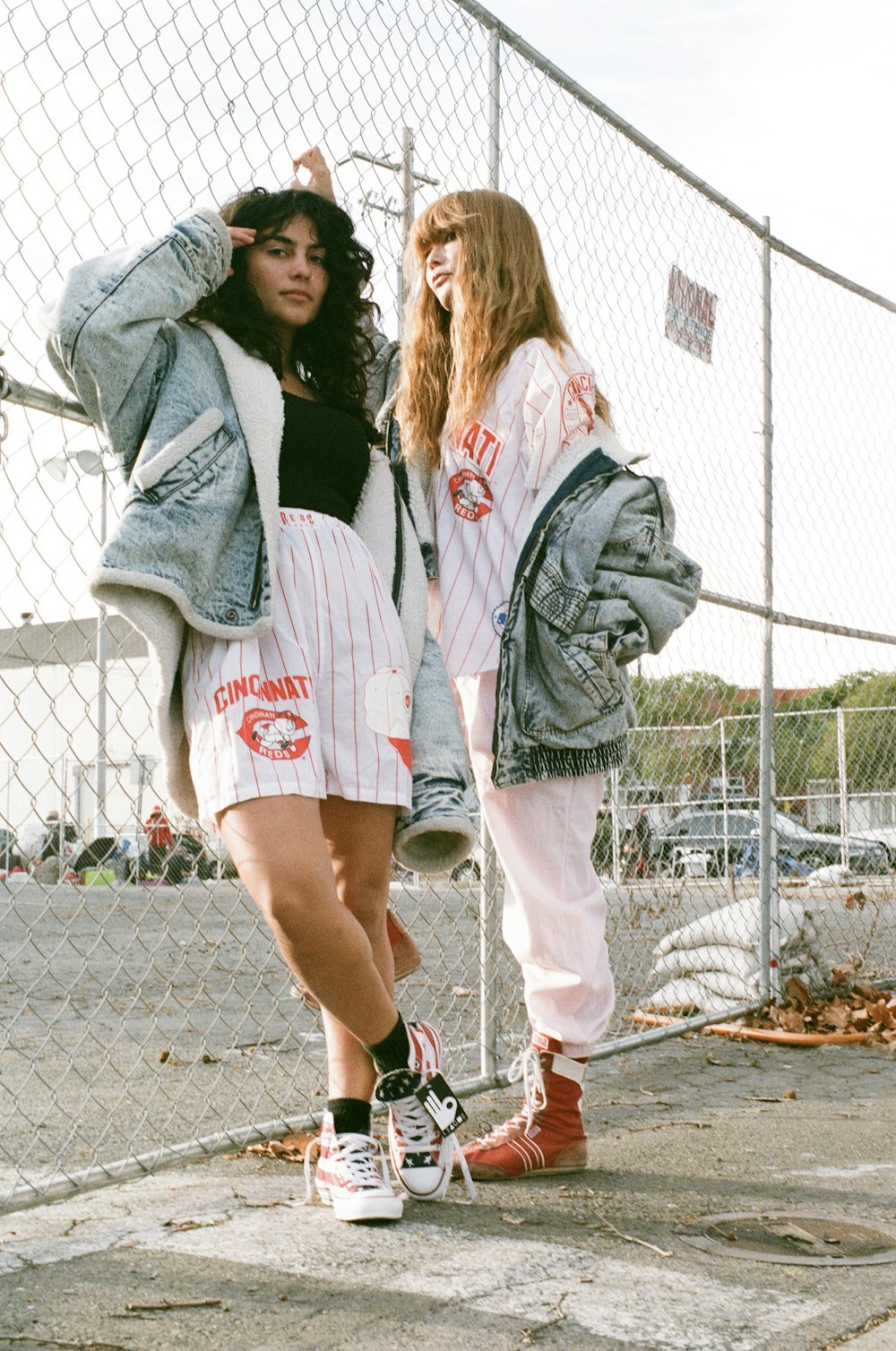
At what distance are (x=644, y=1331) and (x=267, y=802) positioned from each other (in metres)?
1.01

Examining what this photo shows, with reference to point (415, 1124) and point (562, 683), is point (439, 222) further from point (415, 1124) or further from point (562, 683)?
point (415, 1124)

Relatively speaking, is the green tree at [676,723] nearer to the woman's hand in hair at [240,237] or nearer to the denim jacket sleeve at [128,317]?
the woman's hand in hair at [240,237]

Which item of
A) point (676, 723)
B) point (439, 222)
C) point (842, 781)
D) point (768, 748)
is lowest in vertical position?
point (842, 781)

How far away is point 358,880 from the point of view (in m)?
2.58

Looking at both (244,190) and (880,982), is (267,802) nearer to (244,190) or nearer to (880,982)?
(244,190)

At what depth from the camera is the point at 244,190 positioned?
2.87 metres

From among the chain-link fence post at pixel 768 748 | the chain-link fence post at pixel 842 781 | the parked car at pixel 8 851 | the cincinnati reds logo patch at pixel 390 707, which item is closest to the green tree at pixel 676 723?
the chain-link fence post at pixel 768 748

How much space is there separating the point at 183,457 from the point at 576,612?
94 centimetres

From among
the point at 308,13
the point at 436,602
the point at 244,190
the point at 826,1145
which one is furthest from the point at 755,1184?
the point at 308,13

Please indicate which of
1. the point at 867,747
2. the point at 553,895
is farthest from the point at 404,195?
the point at 867,747

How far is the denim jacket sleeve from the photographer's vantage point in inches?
91.4

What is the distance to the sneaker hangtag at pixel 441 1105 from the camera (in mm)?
2625

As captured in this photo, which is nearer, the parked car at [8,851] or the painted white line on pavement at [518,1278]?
the painted white line on pavement at [518,1278]

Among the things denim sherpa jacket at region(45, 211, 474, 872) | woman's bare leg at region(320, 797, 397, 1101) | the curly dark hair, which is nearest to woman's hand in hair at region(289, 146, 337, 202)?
the curly dark hair
